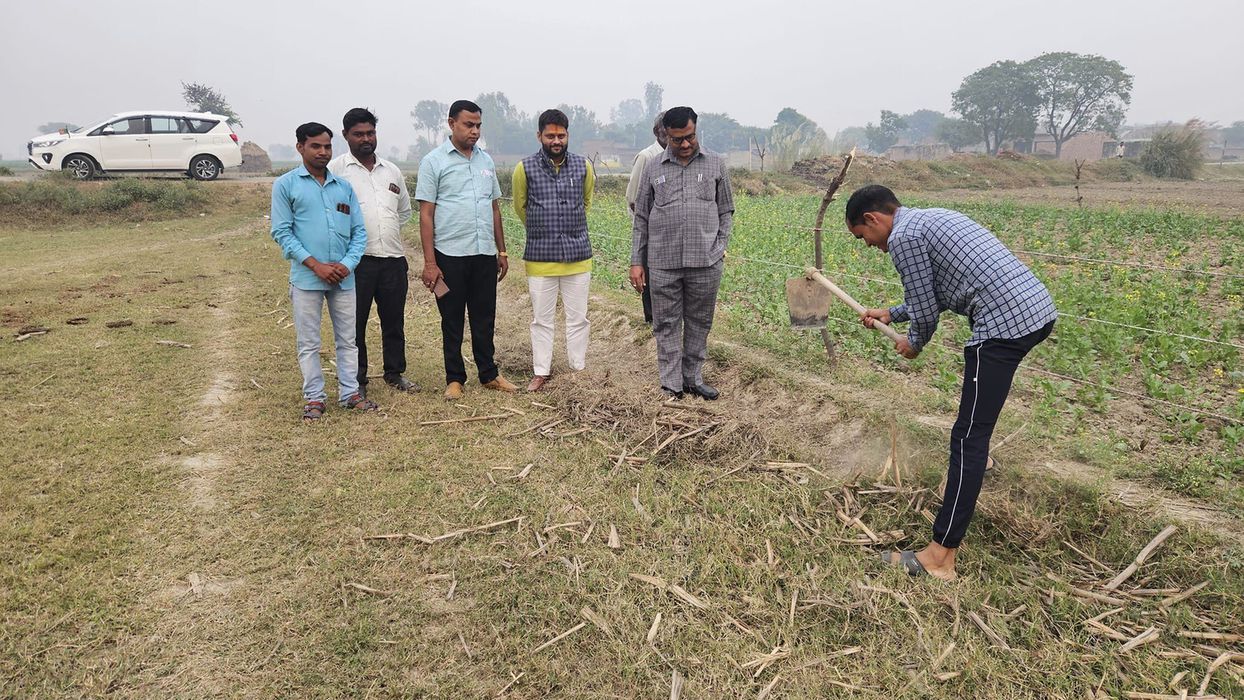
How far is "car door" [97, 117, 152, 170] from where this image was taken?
54.5ft

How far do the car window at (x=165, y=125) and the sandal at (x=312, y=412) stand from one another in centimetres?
1652

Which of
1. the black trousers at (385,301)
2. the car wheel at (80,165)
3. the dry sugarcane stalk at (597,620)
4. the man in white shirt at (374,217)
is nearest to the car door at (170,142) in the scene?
the car wheel at (80,165)

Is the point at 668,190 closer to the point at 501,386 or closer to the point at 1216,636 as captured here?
the point at 501,386

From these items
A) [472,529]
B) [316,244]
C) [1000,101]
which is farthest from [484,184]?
[1000,101]

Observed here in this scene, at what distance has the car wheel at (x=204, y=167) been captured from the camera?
17.7 m

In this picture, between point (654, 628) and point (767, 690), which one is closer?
Result: point (767, 690)

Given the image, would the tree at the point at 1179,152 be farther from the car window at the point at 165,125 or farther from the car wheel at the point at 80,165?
the car wheel at the point at 80,165

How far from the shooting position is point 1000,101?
6919 centimetres

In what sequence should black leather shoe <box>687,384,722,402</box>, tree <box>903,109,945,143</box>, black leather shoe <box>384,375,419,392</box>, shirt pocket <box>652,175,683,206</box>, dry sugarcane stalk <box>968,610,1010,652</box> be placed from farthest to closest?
tree <box>903,109,945,143</box> → black leather shoe <box>384,375,419,392</box> → black leather shoe <box>687,384,722,402</box> → shirt pocket <box>652,175,683,206</box> → dry sugarcane stalk <box>968,610,1010,652</box>

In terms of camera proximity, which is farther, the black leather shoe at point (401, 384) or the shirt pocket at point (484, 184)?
the black leather shoe at point (401, 384)

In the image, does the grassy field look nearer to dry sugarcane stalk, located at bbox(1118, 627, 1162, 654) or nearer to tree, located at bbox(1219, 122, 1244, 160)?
dry sugarcane stalk, located at bbox(1118, 627, 1162, 654)

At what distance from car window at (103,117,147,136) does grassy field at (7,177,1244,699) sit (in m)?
14.9

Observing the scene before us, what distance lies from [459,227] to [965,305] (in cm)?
322

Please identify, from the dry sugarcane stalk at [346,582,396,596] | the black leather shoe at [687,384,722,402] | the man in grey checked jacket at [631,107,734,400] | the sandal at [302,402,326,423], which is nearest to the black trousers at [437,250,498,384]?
the sandal at [302,402,326,423]
